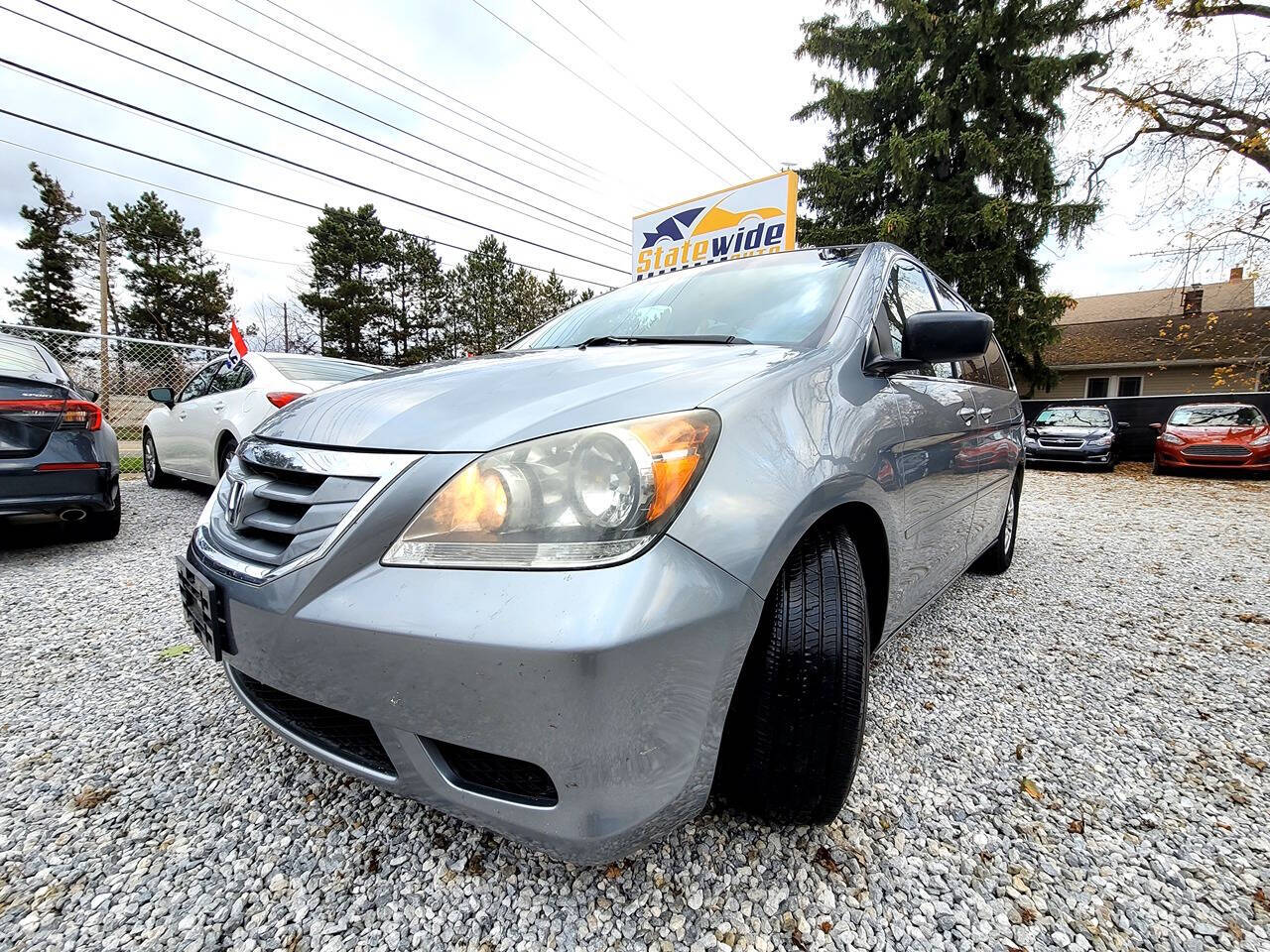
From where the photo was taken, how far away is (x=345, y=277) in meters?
27.5

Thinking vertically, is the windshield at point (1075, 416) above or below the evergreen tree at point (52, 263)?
below

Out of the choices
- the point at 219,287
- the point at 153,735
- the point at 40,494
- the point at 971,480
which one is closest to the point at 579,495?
the point at 153,735

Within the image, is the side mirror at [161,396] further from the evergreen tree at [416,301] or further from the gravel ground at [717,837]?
the evergreen tree at [416,301]

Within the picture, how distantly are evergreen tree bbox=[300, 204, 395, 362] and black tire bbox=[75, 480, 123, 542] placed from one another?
25.2m

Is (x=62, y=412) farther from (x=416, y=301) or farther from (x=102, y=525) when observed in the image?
(x=416, y=301)

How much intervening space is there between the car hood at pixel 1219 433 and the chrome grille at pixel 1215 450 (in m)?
0.08

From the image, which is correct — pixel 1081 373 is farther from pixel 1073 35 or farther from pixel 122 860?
pixel 122 860

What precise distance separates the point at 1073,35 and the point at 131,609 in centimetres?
2069

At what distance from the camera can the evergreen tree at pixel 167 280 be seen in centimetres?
2728

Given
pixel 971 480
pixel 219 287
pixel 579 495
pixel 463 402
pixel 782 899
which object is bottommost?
pixel 782 899

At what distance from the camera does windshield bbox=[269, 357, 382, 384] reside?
450 cm

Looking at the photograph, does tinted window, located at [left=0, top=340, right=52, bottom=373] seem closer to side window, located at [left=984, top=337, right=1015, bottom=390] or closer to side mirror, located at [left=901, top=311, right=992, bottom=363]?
side mirror, located at [left=901, top=311, right=992, bottom=363]

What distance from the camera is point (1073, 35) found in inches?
565

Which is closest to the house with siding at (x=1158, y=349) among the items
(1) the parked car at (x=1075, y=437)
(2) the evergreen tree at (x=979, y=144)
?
(2) the evergreen tree at (x=979, y=144)
